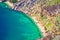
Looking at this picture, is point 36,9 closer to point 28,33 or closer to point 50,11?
point 50,11

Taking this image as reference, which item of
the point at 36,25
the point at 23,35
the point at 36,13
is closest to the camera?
the point at 23,35

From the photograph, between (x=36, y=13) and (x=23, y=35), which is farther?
(x=36, y=13)

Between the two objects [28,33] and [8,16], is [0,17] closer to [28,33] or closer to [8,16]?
[8,16]

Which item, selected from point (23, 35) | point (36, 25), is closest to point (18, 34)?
point (23, 35)

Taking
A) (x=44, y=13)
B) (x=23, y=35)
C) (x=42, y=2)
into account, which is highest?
(x=42, y=2)

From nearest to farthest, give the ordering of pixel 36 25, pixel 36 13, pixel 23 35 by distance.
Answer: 1. pixel 23 35
2. pixel 36 25
3. pixel 36 13

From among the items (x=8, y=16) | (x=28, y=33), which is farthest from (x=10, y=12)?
(x=28, y=33)

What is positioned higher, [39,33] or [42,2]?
[42,2]
